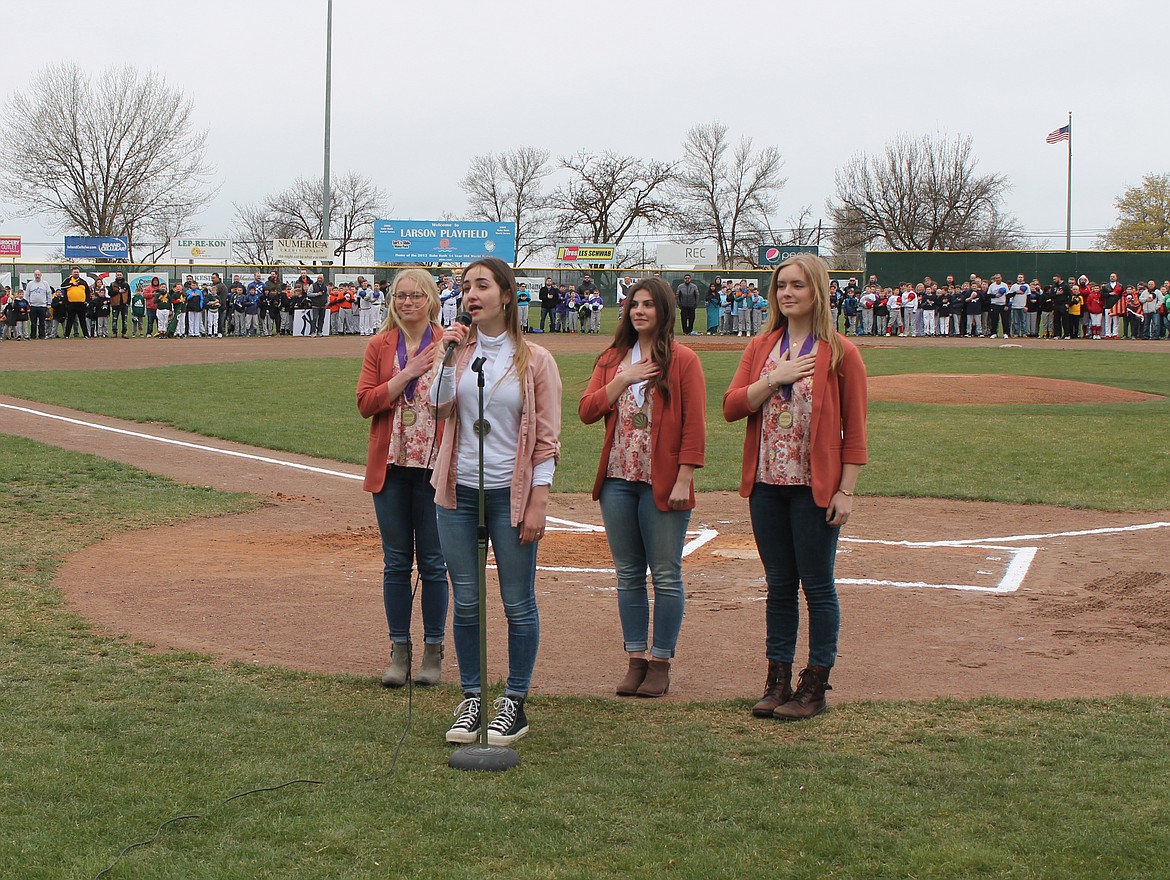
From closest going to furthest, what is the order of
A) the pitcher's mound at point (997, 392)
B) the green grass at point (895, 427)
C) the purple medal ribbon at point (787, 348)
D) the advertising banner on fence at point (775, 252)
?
the purple medal ribbon at point (787, 348)
the green grass at point (895, 427)
the pitcher's mound at point (997, 392)
the advertising banner on fence at point (775, 252)

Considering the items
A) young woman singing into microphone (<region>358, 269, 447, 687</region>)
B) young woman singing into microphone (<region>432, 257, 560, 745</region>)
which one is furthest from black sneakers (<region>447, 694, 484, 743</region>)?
young woman singing into microphone (<region>358, 269, 447, 687</region>)

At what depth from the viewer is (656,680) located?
581 cm

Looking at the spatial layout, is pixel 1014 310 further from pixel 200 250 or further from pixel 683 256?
pixel 200 250

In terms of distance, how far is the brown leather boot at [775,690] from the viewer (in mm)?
5402

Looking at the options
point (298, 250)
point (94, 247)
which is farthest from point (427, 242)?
point (94, 247)

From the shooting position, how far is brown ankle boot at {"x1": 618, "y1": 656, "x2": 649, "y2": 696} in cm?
581

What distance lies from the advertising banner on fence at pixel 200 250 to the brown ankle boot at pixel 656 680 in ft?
200

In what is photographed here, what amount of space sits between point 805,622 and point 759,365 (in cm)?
231

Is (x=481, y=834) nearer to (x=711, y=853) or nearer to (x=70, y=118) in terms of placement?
(x=711, y=853)

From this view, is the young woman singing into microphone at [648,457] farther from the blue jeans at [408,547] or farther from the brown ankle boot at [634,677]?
the blue jeans at [408,547]

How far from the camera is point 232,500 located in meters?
11.4

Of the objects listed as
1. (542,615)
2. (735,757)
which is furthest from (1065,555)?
(735,757)

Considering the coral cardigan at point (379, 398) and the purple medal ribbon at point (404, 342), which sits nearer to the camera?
the coral cardigan at point (379, 398)

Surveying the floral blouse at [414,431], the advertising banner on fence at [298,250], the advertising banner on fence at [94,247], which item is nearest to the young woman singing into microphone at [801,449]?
the floral blouse at [414,431]
